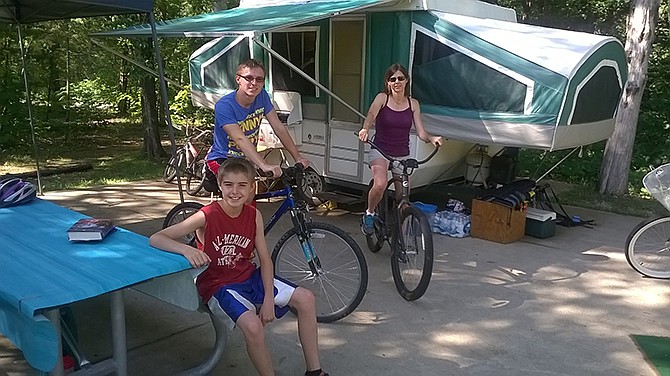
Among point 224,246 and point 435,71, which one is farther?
point 435,71

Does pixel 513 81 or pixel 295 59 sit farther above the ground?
pixel 295 59

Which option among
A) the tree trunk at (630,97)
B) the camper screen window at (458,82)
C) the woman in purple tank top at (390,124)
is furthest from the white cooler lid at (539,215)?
the tree trunk at (630,97)

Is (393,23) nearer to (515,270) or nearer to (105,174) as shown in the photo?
(515,270)

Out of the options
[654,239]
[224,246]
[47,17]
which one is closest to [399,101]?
[224,246]

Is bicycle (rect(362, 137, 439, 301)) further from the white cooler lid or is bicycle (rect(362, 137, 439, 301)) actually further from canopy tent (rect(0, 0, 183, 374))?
canopy tent (rect(0, 0, 183, 374))

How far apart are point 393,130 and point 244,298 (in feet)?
7.56

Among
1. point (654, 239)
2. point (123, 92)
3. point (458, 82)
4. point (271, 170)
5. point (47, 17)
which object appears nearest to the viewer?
point (271, 170)

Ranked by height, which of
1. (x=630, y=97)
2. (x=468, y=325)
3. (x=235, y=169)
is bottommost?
(x=468, y=325)

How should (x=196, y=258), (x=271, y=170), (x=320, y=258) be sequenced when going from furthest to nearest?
(x=320, y=258)
(x=271, y=170)
(x=196, y=258)

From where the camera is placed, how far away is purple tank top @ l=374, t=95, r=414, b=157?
4.59 m

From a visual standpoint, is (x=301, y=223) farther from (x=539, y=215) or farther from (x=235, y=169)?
(x=539, y=215)

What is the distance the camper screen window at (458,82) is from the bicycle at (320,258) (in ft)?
7.75

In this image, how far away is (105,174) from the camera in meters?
9.09

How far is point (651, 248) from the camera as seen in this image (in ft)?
16.7
